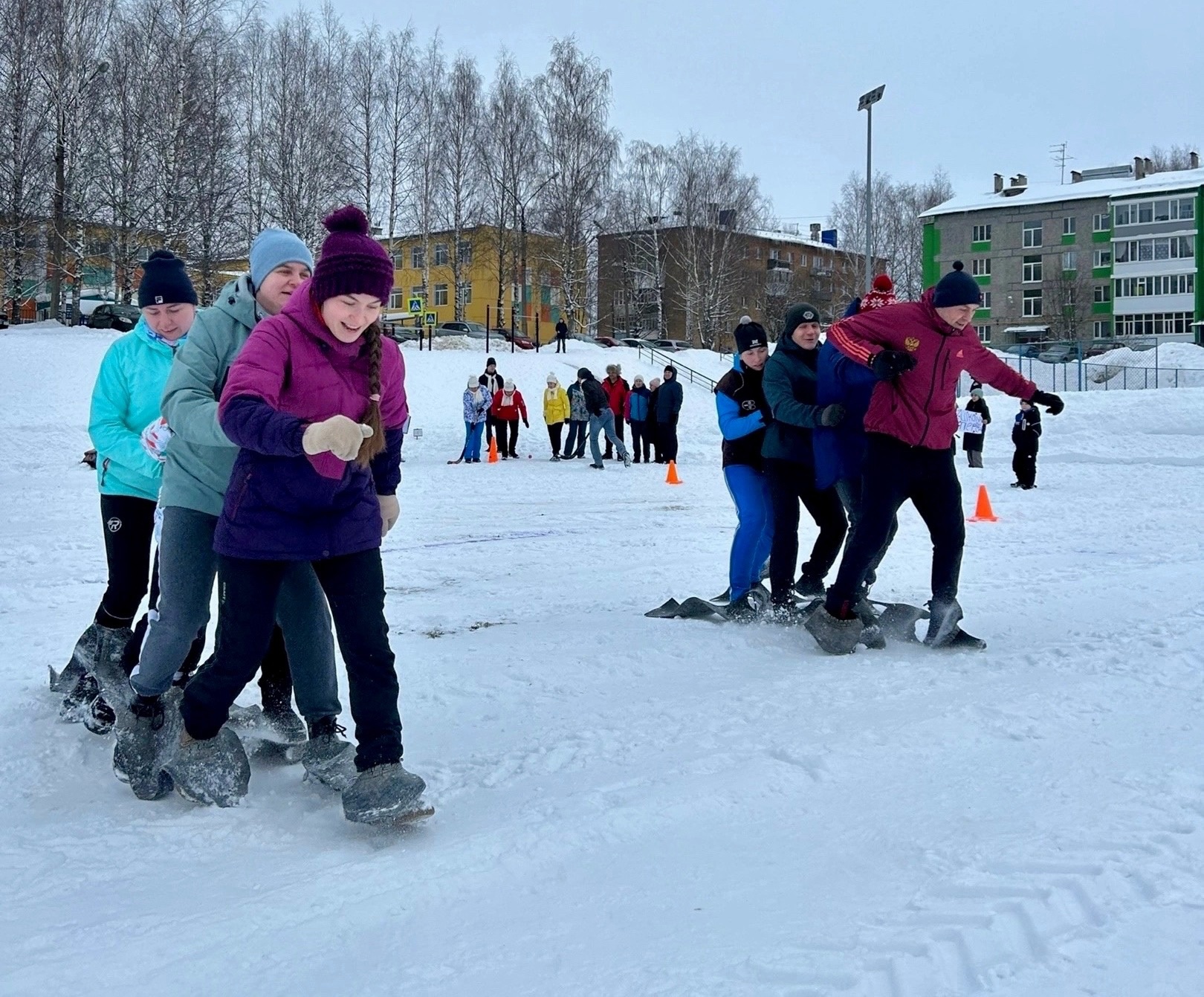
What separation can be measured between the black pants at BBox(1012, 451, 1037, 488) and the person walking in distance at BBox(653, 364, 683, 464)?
572cm

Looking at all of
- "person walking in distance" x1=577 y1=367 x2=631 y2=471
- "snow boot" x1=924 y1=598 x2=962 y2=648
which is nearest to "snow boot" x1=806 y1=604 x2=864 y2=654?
"snow boot" x1=924 y1=598 x2=962 y2=648

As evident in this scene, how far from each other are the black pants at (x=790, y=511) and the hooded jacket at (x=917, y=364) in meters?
0.76

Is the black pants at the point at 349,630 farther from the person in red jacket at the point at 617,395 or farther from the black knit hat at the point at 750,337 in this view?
the person in red jacket at the point at 617,395

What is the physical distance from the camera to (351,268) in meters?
2.89

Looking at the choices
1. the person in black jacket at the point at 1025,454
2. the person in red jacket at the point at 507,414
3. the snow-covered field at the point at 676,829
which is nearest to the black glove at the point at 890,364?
the snow-covered field at the point at 676,829

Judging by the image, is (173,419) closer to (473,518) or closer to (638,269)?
(473,518)

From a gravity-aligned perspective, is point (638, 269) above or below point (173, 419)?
above

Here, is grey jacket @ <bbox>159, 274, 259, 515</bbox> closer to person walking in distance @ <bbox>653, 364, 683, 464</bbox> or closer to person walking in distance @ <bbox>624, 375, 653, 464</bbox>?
person walking in distance @ <bbox>653, 364, 683, 464</bbox>

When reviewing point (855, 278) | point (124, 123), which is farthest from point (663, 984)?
point (855, 278)

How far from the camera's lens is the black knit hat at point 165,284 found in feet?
12.6

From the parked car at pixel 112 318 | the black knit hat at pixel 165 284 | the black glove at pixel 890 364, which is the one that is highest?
the parked car at pixel 112 318

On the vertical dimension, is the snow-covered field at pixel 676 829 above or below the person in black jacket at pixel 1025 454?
below

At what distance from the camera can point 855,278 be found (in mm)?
61562

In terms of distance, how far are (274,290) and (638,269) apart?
4769 centimetres
